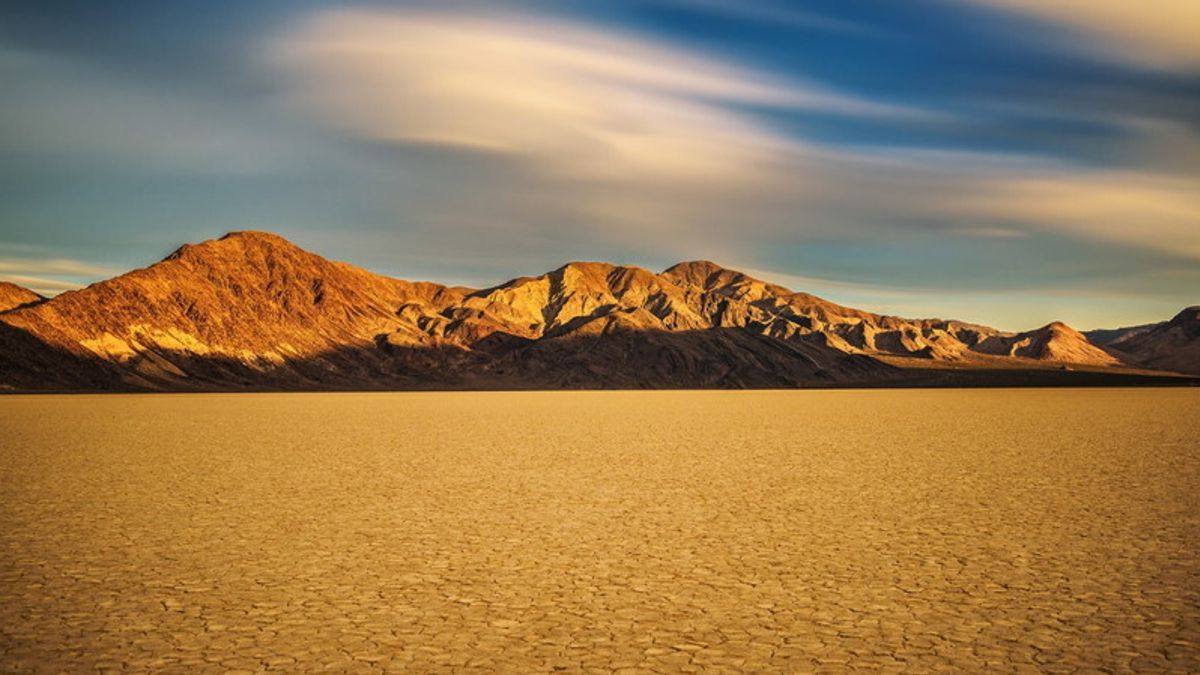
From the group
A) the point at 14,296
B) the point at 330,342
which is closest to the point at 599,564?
the point at 330,342

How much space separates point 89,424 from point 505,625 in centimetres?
3326

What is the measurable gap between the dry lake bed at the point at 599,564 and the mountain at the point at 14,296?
429ft

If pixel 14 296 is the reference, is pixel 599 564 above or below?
below

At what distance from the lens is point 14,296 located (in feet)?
436

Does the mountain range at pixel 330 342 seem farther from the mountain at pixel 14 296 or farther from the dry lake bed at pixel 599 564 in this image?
the dry lake bed at pixel 599 564


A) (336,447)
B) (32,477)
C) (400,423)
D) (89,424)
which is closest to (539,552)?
(32,477)

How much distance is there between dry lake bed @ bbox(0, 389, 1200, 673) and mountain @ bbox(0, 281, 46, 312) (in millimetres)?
130789

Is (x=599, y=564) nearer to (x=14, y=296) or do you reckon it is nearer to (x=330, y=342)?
(x=330, y=342)

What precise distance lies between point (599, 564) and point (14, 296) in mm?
150862

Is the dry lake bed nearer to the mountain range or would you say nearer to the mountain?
the mountain range

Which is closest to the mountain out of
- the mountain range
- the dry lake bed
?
the mountain range

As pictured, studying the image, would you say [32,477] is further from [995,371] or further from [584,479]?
[995,371]

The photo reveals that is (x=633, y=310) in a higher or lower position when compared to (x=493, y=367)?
higher

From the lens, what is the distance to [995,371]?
604ft
